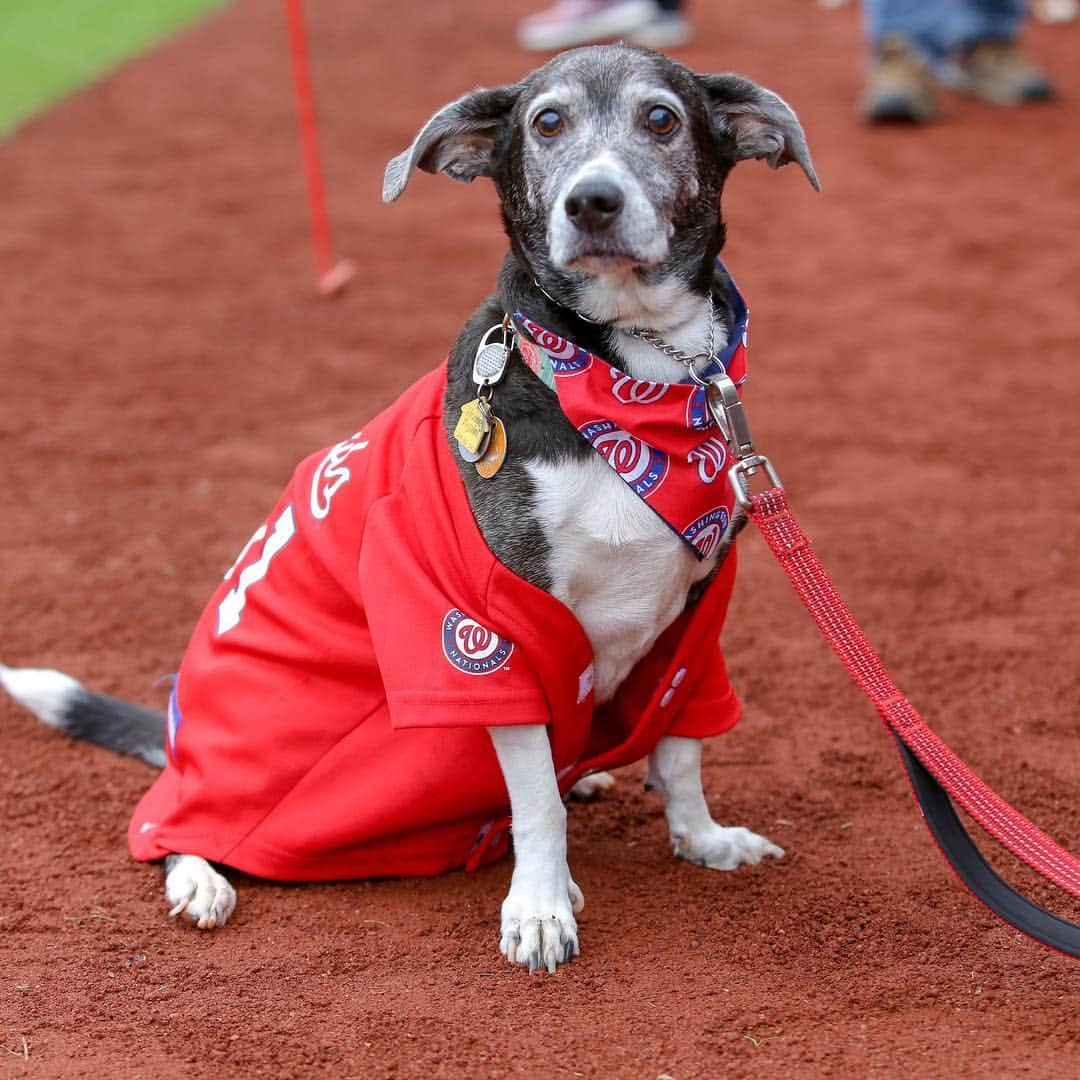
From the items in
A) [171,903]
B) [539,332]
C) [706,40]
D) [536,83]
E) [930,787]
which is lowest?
[706,40]

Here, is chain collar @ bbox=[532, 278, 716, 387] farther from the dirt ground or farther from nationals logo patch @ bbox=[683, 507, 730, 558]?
the dirt ground

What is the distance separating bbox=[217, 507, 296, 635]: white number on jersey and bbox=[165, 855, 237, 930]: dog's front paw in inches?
21.8

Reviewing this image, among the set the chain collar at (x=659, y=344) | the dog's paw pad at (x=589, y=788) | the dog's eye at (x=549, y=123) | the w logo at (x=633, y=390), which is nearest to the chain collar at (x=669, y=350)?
the chain collar at (x=659, y=344)

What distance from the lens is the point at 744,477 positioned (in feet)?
10.3

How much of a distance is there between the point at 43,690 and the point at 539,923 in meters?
1.64

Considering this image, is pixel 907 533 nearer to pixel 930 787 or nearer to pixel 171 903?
pixel 930 787

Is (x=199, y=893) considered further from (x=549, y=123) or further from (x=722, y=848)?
(x=549, y=123)

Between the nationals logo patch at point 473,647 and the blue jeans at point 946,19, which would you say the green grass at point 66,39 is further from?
the nationals logo patch at point 473,647

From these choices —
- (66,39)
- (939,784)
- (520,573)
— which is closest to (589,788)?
(520,573)

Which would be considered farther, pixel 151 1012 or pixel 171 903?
pixel 171 903

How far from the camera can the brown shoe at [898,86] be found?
10.3 meters

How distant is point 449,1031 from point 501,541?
96 cm

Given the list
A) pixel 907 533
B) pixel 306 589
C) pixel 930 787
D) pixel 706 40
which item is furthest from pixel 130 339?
pixel 706 40

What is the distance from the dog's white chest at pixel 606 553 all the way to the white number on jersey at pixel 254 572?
77 centimetres
